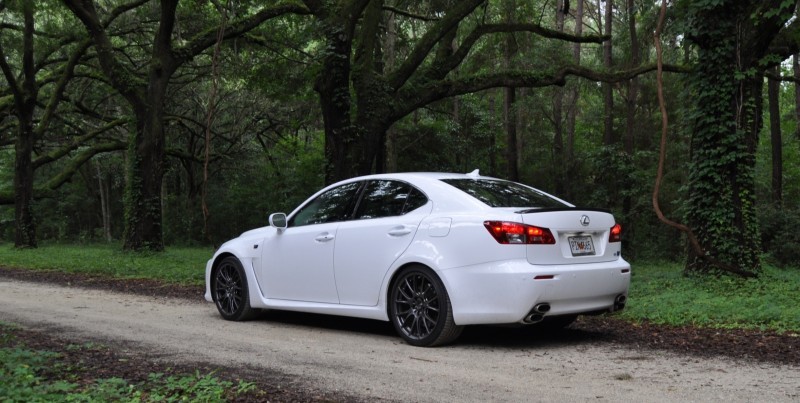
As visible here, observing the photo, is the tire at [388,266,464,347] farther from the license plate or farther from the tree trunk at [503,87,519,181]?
the tree trunk at [503,87,519,181]

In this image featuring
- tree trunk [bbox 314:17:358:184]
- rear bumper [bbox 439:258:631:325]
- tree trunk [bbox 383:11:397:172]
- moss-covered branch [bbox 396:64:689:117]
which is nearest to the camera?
rear bumper [bbox 439:258:631:325]

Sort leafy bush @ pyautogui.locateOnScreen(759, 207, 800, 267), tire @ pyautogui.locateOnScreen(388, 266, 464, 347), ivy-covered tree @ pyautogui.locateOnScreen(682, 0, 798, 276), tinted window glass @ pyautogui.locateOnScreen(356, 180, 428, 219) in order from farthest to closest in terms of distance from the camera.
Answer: leafy bush @ pyautogui.locateOnScreen(759, 207, 800, 267) → ivy-covered tree @ pyautogui.locateOnScreen(682, 0, 798, 276) → tinted window glass @ pyautogui.locateOnScreen(356, 180, 428, 219) → tire @ pyautogui.locateOnScreen(388, 266, 464, 347)

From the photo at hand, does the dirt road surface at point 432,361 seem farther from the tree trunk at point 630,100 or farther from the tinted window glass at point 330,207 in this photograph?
the tree trunk at point 630,100

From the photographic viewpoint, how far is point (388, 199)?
23.6 feet

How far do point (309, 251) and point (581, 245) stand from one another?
2.89 meters

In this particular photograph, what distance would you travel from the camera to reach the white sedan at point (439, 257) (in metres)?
6.04

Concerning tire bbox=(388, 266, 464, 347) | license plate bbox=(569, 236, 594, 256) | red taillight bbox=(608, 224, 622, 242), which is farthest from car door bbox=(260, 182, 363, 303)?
red taillight bbox=(608, 224, 622, 242)

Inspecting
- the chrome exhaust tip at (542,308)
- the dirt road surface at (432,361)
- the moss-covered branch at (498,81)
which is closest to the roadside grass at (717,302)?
the dirt road surface at (432,361)

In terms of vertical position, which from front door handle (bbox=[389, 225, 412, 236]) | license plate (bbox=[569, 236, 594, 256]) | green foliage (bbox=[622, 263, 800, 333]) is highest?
front door handle (bbox=[389, 225, 412, 236])

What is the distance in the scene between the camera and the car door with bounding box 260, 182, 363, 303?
24.4 feet

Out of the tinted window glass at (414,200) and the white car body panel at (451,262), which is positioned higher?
the tinted window glass at (414,200)

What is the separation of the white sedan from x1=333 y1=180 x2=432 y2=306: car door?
11 mm

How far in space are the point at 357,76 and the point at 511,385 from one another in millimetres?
11096

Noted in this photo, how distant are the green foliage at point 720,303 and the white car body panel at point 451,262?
Answer: 127cm
